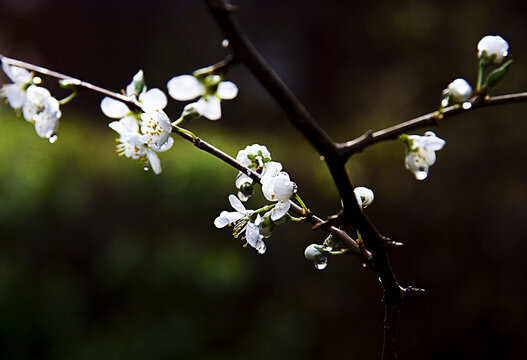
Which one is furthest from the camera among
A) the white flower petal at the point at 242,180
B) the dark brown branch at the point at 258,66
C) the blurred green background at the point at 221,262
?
the blurred green background at the point at 221,262

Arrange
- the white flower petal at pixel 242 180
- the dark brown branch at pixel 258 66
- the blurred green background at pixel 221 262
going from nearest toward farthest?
the dark brown branch at pixel 258 66
the white flower petal at pixel 242 180
the blurred green background at pixel 221 262

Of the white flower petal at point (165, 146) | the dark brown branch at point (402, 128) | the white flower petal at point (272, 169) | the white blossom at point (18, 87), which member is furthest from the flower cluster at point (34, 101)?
the dark brown branch at point (402, 128)

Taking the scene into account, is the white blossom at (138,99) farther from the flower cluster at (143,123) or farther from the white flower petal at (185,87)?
the white flower petal at (185,87)

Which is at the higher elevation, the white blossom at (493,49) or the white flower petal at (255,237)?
the white blossom at (493,49)

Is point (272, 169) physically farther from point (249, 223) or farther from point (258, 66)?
point (258, 66)

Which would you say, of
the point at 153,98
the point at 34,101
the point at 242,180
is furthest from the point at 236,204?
the point at 34,101

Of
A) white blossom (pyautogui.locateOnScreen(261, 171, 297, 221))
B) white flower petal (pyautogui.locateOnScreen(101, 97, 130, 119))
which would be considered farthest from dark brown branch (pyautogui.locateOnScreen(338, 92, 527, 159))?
white flower petal (pyautogui.locateOnScreen(101, 97, 130, 119))

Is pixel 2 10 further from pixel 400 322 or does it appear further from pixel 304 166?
pixel 400 322
